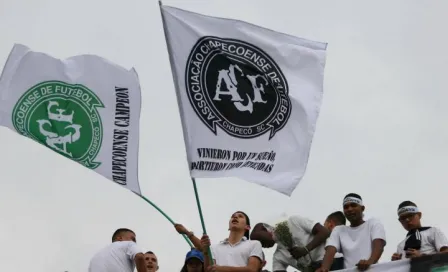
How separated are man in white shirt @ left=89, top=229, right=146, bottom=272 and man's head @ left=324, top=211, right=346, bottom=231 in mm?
2668

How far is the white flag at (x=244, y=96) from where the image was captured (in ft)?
43.7

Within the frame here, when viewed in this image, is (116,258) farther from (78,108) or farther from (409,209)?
(409,209)

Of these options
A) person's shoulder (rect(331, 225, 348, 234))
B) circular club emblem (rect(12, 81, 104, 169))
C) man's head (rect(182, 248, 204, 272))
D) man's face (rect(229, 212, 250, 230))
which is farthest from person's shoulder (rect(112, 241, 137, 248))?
person's shoulder (rect(331, 225, 348, 234))

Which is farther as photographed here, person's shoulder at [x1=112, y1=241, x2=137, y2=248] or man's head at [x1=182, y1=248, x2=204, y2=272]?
person's shoulder at [x1=112, y1=241, x2=137, y2=248]

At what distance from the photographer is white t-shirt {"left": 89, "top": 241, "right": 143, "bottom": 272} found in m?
12.6

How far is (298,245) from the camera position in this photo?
1353cm

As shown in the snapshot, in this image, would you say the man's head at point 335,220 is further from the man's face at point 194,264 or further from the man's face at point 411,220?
the man's face at point 194,264

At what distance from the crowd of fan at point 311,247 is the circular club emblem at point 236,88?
1.19m

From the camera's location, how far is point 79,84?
14445mm

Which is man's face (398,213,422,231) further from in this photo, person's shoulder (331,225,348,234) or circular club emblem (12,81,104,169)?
circular club emblem (12,81,104,169)

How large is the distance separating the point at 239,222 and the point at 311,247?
991 mm

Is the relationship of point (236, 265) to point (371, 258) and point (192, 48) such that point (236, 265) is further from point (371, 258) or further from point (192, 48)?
point (192, 48)

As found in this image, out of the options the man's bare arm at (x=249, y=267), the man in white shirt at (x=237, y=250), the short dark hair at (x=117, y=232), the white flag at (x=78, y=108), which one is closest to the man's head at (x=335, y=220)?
the man in white shirt at (x=237, y=250)

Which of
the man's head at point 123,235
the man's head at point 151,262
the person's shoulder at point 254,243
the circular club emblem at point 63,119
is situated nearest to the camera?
the person's shoulder at point 254,243
